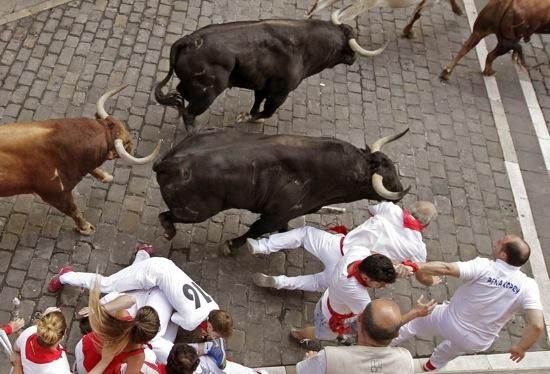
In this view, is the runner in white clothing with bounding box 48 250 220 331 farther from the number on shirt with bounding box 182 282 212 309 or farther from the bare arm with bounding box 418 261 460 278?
the bare arm with bounding box 418 261 460 278

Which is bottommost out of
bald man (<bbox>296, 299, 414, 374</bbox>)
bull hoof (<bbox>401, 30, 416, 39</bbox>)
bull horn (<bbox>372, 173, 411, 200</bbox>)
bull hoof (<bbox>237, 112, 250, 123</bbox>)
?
bull hoof (<bbox>237, 112, 250, 123</bbox>)

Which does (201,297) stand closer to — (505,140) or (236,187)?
(236,187)

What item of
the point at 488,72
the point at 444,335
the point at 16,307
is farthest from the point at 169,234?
the point at 488,72

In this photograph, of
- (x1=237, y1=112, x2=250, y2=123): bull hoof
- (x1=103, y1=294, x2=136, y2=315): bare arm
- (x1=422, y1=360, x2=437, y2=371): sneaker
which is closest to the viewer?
(x1=103, y1=294, x2=136, y2=315): bare arm

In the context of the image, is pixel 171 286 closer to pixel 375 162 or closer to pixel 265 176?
pixel 265 176

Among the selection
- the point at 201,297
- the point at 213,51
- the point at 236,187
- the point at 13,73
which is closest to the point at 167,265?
the point at 201,297

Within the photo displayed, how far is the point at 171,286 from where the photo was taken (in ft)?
17.1

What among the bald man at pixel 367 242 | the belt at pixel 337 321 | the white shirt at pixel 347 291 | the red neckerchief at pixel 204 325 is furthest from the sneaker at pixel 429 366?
the red neckerchief at pixel 204 325

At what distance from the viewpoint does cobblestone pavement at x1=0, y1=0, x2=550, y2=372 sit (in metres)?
6.19

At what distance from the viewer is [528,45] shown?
10234 millimetres

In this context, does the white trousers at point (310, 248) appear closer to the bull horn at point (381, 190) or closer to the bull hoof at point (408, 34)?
the bull horn at point (381, 190)

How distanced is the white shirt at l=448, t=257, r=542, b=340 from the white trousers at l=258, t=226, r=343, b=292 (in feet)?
4.16

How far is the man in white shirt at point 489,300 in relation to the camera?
4961 millimetres

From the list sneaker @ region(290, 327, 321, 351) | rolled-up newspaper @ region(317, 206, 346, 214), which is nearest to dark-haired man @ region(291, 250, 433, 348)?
sneaker @ region(290, 327, 321, 351)
